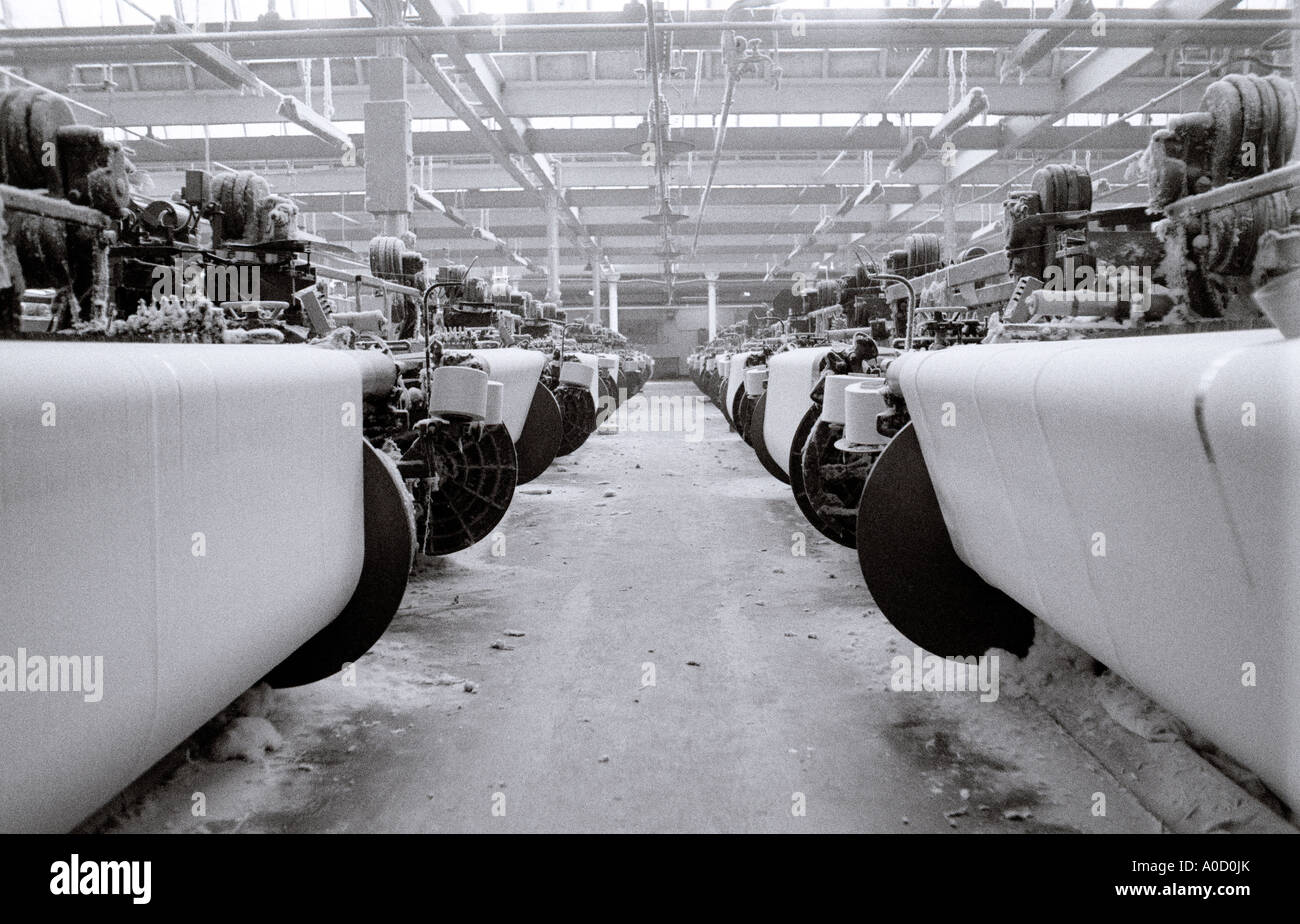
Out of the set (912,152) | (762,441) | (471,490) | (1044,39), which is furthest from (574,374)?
(912,152)

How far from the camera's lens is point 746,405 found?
25.0ft

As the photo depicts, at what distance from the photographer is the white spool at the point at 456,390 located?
A: 3.33m

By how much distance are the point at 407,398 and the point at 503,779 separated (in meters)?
1.68

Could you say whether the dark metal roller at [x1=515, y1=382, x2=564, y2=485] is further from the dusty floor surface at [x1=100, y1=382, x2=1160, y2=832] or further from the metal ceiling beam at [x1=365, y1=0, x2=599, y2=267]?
the metal ceiling beam at [x1=365, y1=0, x2=599, y2=267]

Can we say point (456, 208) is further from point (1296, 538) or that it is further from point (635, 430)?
point (1296, 538)

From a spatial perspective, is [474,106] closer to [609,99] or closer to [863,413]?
[609,99]

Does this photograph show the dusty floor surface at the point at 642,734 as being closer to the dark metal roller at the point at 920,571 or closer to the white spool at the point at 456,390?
the dark metal roller at the point at 920,571

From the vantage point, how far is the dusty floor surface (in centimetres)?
181

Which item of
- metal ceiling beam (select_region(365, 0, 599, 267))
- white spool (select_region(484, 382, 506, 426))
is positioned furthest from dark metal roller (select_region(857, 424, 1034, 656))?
metal ceiling beam (select_region(365, 0, 599, 267))

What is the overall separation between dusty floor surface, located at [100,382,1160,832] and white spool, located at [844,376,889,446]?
25.2 inches

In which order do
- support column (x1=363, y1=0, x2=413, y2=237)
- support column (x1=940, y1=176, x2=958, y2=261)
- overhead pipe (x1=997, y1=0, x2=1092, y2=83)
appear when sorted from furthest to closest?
support column (x1=940, y1=176, x2=958, y2=261)
support column (x1=363, y1=0, x2=413, y2=237)
overhead pipe (x1=997, y1=0, x2=1092, y2=83)

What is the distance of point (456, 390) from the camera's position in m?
3.35
